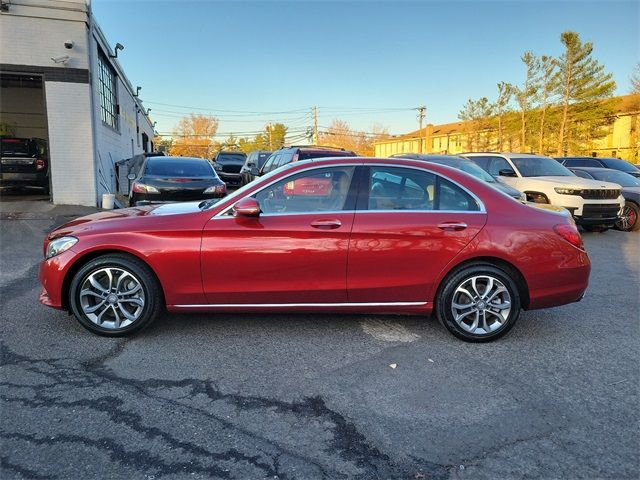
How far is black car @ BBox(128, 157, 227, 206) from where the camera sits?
927cm

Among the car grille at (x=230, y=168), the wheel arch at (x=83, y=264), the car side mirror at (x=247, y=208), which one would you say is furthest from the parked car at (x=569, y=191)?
the car grille at (x=230, y=168)

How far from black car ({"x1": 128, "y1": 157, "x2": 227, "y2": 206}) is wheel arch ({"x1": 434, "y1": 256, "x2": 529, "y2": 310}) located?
6.49 metres

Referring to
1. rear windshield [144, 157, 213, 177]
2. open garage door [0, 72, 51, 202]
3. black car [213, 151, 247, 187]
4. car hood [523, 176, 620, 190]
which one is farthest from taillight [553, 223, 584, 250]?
black car [213, 151, 247, 187]

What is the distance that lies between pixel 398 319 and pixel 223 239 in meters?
1.97

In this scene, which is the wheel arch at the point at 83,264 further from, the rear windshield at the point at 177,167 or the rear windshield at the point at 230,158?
the rear windshield at the point at 230,158

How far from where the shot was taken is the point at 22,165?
12883 millimetres

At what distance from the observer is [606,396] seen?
3256 millimetres

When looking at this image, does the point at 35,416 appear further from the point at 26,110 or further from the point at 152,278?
the point at 26,110

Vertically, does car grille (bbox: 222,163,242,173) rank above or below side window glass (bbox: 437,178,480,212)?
above

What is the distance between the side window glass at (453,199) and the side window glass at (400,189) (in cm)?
8

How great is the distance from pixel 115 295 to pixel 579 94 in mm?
45190

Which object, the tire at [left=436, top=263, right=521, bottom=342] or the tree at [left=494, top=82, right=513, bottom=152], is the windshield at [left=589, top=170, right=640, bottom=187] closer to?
the tire at [left=436, top=263, right=521, bottom=342]

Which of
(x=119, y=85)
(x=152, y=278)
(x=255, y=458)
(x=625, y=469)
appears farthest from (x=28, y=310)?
(x=119, y=85)

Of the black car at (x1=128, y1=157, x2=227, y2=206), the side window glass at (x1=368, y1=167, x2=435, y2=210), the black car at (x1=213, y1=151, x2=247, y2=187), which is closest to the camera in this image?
the side window glass at (x1=368, y1=167, x2=435, y2=210)
